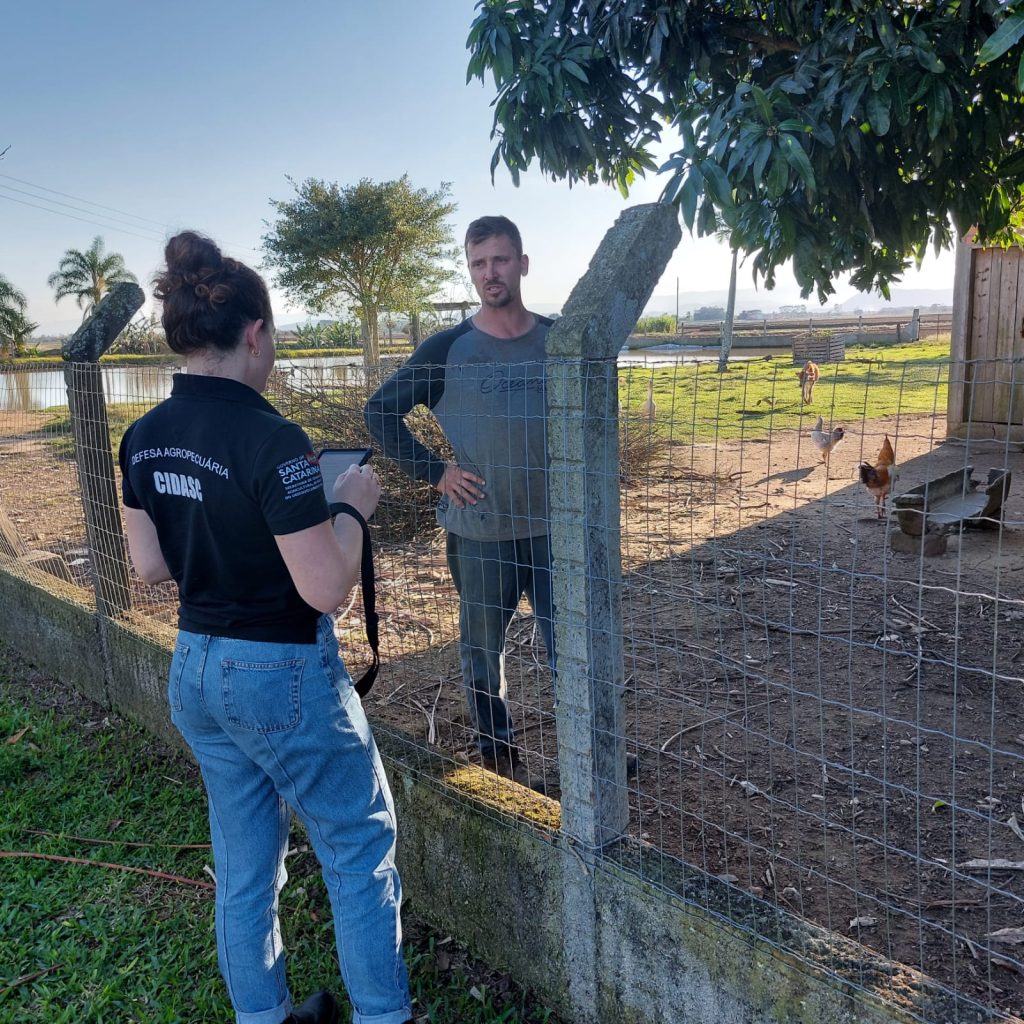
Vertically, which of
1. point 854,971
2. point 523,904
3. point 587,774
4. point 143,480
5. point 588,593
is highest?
point 143,480

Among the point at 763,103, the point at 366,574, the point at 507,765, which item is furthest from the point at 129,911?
the point at 763,103

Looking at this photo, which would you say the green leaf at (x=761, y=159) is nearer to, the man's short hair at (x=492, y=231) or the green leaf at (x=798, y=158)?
the green leaf at (x=798, y=158)

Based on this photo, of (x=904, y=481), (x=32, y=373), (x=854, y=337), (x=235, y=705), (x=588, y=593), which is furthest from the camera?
(x=854, y=337)

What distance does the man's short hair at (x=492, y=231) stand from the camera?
301 cm

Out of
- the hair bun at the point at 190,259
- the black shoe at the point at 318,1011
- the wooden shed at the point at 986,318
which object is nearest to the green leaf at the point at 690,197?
the hair bun at the point at 190,259

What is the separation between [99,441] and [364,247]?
1170 inches

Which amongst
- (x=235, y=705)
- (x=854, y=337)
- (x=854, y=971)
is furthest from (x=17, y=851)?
(x=854, y=337)

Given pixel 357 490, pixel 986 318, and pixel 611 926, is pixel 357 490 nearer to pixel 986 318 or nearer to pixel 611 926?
pixel 611 926

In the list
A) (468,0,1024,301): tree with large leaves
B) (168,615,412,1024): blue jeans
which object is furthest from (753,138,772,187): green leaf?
(168,615,412,1024): blue jeans

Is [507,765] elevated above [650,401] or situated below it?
below

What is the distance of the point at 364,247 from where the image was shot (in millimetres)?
32250

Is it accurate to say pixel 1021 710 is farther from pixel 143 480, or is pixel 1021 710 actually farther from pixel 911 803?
pixel 143 480

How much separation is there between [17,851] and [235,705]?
2.10m

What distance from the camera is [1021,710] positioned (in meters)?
3.97
